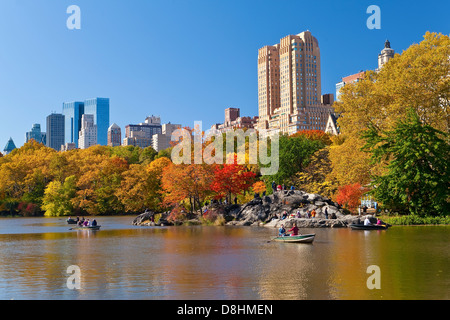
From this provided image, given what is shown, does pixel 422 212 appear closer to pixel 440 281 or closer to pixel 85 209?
pixel 440 281

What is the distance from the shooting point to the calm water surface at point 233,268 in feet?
57.0

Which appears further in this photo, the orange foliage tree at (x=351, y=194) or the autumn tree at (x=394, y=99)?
the orange foliage tree at (x=351, y=194)

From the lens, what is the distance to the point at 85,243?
36.9 m

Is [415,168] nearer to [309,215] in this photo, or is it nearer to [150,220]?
[309,215]

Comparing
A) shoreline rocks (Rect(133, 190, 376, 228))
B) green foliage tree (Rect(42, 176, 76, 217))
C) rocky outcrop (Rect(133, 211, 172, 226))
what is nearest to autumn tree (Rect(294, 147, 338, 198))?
shoreline rocks (Rect(133, 190, 376, 228))

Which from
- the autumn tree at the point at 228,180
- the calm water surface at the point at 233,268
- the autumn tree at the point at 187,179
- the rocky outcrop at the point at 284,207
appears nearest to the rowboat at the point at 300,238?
the calm water surface at the point at 233,268

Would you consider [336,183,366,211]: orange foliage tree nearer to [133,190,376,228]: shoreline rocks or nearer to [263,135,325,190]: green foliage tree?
[133,190,376,228]: shoreline rocks

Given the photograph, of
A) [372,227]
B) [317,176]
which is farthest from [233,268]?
A: [317,176]

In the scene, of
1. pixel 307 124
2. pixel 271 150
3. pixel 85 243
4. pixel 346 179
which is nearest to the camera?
pixel 85 243

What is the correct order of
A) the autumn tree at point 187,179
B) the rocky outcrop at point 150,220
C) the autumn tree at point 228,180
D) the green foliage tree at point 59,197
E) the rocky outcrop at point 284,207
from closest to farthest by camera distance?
the rocky outcrop at point 284,207 → the rocky outcrop at point 150,220 → the autumn tree at point 187,179 → the autumn tree at point 228,180 → the green foliage tree at point 59,197

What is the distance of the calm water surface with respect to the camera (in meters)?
17.4

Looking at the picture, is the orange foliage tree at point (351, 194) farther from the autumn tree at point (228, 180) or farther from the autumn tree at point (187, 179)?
the autumn tree at point (187, 179)
